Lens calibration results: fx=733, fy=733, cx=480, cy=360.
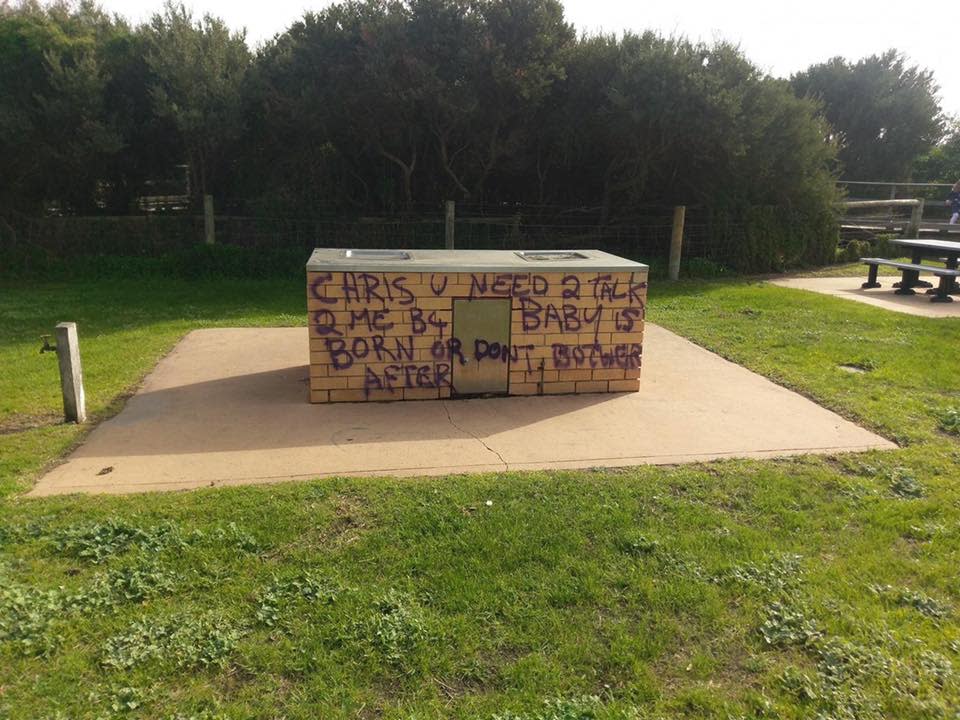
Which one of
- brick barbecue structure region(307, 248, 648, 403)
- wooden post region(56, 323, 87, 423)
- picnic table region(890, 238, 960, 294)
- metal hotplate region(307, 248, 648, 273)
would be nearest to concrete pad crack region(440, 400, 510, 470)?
brick barbecue structure region(307, 248, 648, 403)

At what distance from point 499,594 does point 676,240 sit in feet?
39.0

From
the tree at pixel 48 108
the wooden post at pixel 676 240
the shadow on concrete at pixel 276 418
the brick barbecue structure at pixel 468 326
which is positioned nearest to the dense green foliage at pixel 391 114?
the tree at pixel 48 108

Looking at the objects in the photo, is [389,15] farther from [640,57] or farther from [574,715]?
[574,715]

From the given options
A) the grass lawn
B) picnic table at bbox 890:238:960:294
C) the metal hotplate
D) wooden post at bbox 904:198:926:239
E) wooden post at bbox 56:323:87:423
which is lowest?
the grass lawn

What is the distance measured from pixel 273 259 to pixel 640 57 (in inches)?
307

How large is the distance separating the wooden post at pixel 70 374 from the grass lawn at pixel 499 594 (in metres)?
0.45

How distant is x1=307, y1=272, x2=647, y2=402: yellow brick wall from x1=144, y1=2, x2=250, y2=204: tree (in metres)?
8.69

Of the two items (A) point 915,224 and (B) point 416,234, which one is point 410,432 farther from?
(A) point 915,224

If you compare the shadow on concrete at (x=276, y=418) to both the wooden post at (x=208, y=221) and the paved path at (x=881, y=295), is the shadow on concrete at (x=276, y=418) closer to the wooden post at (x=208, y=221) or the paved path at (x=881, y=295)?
the paved path at (x=881, y=295)

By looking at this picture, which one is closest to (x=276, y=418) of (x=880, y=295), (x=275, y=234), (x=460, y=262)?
(x=460, y=262)

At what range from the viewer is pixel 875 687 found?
3.01m

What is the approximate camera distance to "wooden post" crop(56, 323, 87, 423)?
587 cm

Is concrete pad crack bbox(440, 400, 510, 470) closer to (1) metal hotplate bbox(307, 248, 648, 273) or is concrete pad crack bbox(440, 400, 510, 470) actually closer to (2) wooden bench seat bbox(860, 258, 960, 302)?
(1) metal hotplate bbox(307, 248, 648, 273)

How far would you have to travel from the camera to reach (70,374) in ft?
19.5
